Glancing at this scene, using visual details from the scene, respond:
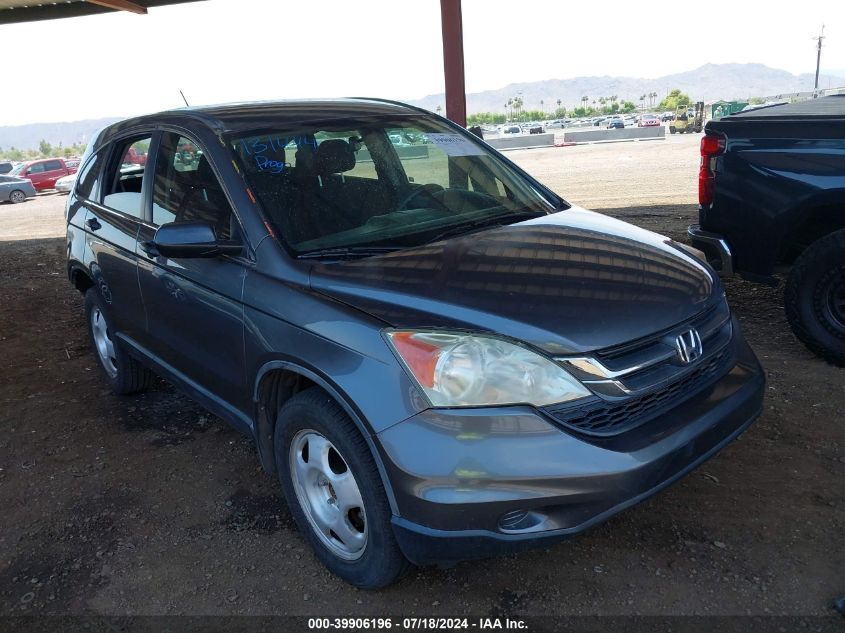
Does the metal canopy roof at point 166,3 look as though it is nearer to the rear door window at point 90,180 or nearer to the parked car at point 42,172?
the rear door window at point 90,180

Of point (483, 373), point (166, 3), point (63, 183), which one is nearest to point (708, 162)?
point (483, 373)

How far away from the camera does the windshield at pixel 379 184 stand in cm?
297

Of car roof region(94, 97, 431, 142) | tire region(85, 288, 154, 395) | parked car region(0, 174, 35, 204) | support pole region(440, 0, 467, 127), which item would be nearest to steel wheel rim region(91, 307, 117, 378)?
tire region(85, 288, 154, 395)

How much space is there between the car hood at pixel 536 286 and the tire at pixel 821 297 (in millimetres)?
1647

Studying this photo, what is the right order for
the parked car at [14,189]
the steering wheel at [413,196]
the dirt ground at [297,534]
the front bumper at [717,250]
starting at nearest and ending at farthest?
the dirt ground at [297,534] < the steering wheel at [413,196] < the front bumper at [717,250] < the parked car at [14,189]

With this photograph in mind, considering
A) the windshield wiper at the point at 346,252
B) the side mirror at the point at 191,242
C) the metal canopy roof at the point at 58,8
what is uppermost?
the metal canopy roof at the point at 58,8

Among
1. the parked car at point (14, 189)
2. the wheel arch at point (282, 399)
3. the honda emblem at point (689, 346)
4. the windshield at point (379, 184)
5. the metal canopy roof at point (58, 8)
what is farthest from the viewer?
the parked car at point (14, 189)

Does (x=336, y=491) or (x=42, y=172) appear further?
(x=42, y=172)

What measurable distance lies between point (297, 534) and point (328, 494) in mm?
471

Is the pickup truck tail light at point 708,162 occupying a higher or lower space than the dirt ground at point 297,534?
higher

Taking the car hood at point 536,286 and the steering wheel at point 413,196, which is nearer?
the car hood at point 536,286

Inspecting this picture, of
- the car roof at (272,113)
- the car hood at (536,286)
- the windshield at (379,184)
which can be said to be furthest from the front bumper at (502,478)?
the car roof at (272,113)

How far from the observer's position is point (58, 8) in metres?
14.9

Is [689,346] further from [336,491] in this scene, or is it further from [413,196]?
[413,196]
